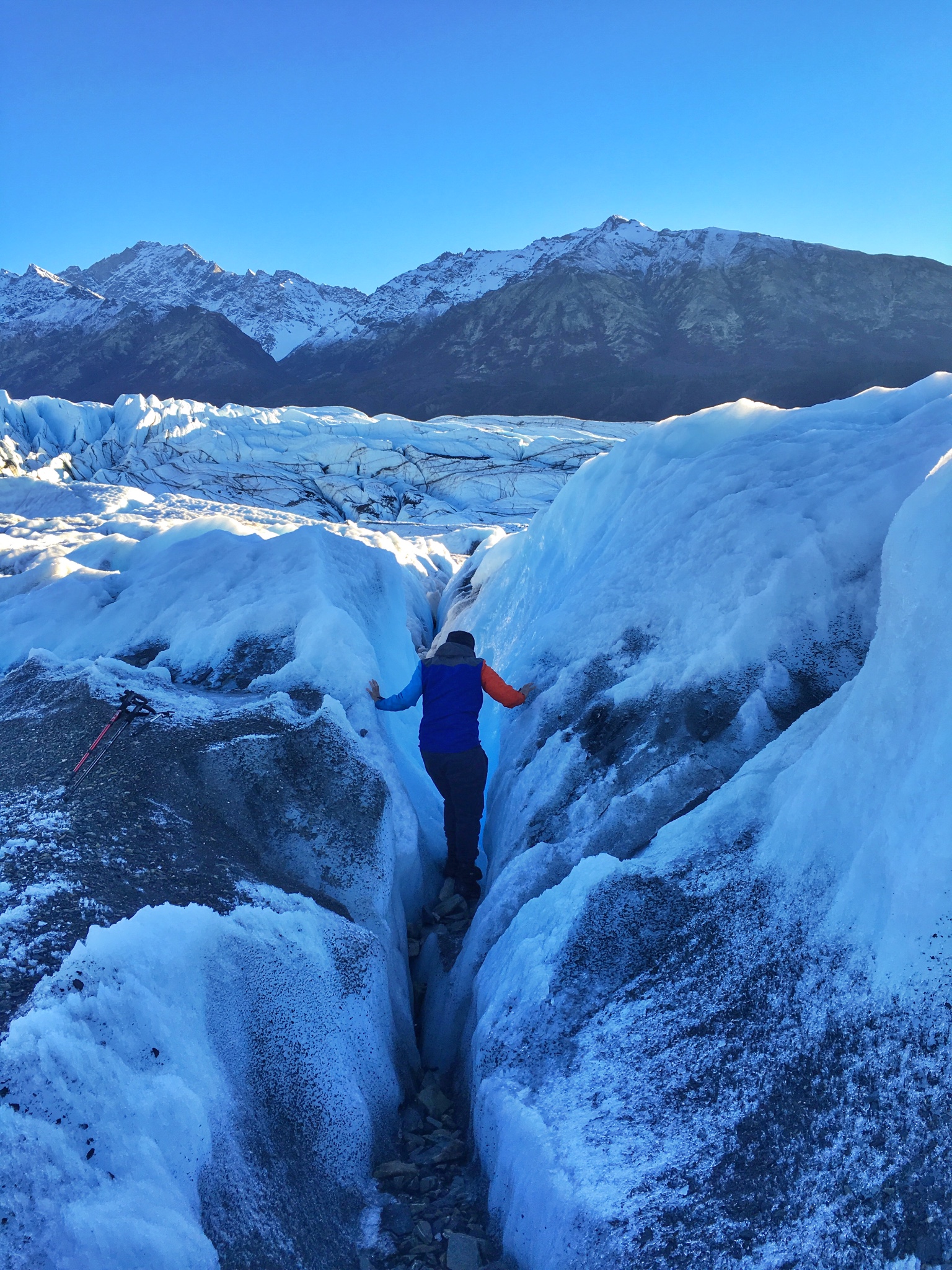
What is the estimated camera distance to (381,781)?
13.3ft

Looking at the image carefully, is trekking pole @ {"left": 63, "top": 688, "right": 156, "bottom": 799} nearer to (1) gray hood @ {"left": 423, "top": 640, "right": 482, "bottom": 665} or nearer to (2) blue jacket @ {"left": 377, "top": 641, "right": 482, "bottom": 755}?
(2) blue jacket @ {"left": 377, "top": 641, "right": 482, "bottom": 755}

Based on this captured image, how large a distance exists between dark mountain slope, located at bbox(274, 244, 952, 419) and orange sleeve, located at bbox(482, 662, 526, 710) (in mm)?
51687

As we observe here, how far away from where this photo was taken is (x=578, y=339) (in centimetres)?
7031

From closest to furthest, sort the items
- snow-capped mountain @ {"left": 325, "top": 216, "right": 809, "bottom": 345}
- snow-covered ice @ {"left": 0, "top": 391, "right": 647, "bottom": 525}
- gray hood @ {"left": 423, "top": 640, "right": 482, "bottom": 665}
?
gray hood @ {"left": 423, "top": 640, "right": 482, "bottom": 665}, snow-covered ice @ {"left": 0, "top": 391, "right": 647, "bottom": 525}, snow-capped mountain @ {"left": 325, "top": 216, "right": 809, "bottom": 345}

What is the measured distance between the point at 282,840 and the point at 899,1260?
2.76 m

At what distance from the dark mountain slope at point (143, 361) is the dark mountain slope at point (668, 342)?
5.80 metres

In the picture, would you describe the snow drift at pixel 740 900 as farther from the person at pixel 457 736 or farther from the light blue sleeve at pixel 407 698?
the light blue sleeve at pixel 407 698

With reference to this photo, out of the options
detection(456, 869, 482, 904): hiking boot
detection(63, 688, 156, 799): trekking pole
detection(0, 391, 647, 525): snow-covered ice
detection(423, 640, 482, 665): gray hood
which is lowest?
detection(456, 869, 482, 904): hiking boot

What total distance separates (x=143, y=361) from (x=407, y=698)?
8406 centimetres

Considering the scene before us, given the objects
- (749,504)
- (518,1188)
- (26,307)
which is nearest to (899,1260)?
(518,1188)

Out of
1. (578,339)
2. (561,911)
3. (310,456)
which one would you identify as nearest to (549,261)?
(578,339)

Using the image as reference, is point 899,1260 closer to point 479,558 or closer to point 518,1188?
point 518,1188

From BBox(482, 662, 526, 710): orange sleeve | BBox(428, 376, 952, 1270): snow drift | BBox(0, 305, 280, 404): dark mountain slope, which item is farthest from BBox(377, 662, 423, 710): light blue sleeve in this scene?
BBox(0, 305, 280, 404): dark mountain slope

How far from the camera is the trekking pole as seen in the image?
3.26 m
